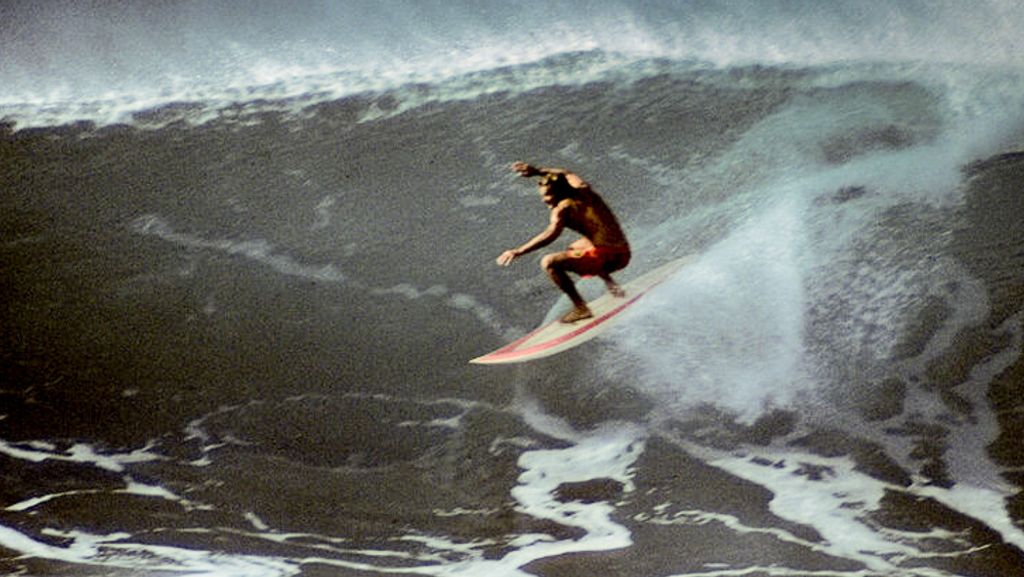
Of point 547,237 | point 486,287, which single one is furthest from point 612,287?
point 486,287

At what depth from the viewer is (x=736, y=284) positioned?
13.2ft

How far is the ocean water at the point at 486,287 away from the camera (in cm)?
398

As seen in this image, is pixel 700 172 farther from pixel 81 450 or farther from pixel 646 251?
pixel 81 450

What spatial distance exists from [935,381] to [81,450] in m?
2.78

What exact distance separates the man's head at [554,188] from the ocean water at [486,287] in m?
0.45

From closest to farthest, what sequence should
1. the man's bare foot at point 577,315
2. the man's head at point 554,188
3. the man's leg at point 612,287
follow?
1. the man's head at point 554,188
2. the man's leg at point 612,287
3. the man's bare foot at point 577,315

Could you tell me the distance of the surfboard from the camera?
3871 mm

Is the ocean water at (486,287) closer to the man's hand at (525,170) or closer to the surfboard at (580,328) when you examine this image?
the surfboard at (580,328)

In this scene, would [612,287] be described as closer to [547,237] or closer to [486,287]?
[547,237]

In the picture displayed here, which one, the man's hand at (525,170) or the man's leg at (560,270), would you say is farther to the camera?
the man's leg at (560,270)

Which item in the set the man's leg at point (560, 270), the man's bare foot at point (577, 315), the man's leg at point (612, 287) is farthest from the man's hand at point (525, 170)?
the man's bare foot at point (577, 315)

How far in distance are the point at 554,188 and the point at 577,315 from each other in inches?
18.7

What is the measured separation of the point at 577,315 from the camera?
385 centimetres

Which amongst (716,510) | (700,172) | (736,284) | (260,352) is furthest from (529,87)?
(716,510)
